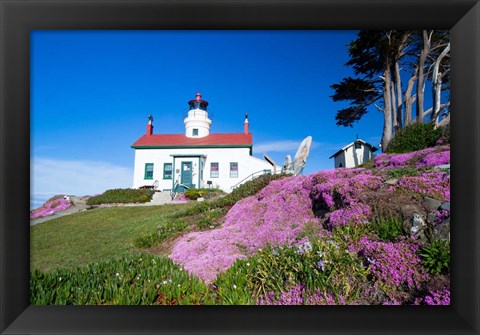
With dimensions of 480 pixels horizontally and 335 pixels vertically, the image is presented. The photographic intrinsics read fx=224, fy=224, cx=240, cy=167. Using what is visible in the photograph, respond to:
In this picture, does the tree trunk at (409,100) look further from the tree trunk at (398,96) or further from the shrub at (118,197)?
the shrub at (118,197)

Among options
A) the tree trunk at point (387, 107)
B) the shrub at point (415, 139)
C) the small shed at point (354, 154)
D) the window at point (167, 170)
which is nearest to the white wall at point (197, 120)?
the window at point (167, 170)

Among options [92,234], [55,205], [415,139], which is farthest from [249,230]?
[415,139]

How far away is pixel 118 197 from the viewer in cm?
358

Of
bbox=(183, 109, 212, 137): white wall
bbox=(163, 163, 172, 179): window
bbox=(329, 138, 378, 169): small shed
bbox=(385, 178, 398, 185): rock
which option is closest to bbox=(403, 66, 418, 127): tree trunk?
bbox=(329, 138, 378, 169): small shed

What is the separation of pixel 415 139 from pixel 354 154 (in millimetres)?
1556

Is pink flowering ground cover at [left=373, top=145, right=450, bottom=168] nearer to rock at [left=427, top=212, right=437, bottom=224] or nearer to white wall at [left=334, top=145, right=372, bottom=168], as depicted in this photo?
white wall at [left=334, top=145, right=372, bottom=168]

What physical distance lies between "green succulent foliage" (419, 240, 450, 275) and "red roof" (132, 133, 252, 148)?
2.57 m

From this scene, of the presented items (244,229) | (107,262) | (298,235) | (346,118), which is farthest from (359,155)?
(107,262)

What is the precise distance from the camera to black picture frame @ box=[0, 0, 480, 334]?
1.69 metres

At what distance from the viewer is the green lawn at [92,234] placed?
2.53 m

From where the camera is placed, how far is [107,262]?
2.41 metres

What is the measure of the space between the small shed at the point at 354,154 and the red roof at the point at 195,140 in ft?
4.96
